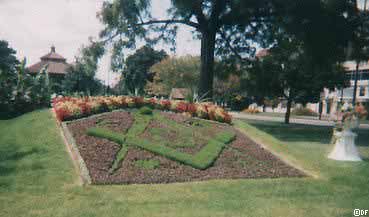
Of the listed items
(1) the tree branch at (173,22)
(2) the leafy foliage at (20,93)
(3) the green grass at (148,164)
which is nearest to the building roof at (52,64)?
(2) the leafy foliage at (20,93)

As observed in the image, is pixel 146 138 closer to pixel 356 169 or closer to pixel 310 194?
pixel 310 194

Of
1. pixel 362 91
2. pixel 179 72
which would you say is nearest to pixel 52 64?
pixel 179 72

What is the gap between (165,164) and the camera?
1009 centimetres

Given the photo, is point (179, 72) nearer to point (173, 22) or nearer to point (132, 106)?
point (173, 22)

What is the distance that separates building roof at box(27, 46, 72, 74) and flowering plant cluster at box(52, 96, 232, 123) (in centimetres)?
5168

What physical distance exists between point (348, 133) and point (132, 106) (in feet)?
30.5

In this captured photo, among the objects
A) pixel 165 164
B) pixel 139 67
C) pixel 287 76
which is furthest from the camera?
pixel 139 67

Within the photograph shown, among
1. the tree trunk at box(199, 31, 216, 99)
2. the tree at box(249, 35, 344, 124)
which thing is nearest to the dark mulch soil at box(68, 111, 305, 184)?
the tree trunk at box(199, 31, 216, 99)

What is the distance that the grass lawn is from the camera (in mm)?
6730

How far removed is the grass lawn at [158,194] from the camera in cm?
673

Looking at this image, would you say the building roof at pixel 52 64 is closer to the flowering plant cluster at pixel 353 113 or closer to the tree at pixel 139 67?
the tree at pixel 139 67

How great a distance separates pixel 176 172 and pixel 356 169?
628 cm

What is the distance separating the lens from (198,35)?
27.8 m

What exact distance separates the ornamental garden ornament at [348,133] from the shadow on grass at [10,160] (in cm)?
1102
